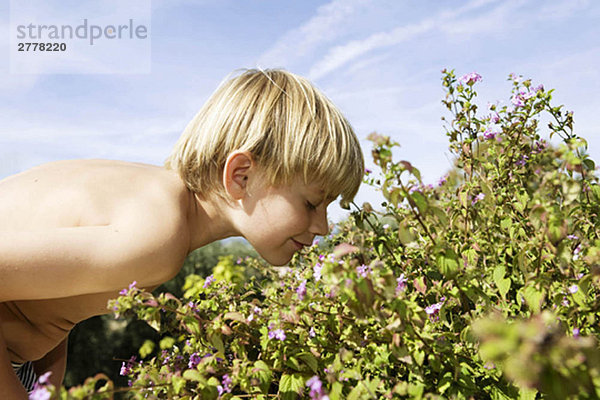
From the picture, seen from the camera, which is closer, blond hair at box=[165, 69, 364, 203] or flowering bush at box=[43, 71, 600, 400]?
flowering bush at box=[43, 71, 600, 400]

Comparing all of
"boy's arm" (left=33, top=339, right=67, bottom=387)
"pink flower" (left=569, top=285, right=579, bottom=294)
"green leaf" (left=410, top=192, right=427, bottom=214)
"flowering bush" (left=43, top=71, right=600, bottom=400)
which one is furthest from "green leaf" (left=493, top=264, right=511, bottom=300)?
"boy's arm" (left=33, top=339, right=67, bottom=387)

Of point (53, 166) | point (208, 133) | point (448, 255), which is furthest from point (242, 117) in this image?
point (448, 255)

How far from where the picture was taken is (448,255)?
3.46ft

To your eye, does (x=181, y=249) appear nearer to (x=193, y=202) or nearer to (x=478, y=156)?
(x=193, y=202)

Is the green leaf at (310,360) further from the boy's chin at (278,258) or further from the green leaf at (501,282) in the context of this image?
the boy's chin at (278,258)

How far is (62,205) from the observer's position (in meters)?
1.72

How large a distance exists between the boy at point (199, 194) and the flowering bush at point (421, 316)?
222mm

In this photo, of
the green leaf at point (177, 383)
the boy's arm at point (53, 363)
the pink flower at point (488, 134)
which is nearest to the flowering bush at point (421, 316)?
the green leaf at point (177, 383)

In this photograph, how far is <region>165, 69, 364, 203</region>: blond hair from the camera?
1919 millimetres

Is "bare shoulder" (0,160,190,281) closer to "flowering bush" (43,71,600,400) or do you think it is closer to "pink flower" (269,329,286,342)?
→ "flowering bush" (43,71,600,400)

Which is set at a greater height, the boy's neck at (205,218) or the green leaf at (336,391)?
the boy's neck at (205,218)

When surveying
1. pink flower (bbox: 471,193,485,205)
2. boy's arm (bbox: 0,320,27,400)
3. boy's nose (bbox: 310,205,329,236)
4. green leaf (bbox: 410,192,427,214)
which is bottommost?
boy's arm (bbox: 0,320,27,400)

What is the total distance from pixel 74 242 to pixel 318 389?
2.75 feet

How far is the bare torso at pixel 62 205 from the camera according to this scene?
169cm
